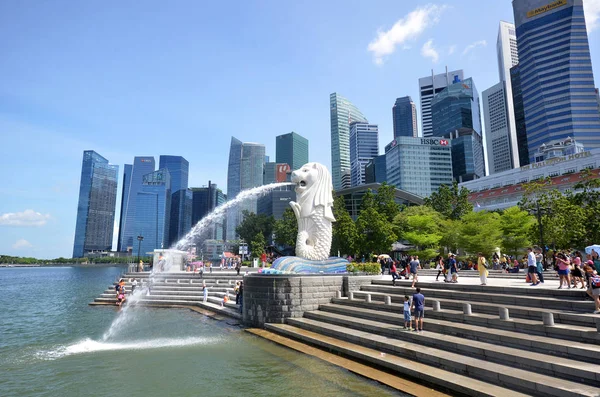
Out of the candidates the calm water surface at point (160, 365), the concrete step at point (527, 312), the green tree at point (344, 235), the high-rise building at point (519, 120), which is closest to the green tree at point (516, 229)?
the green tree at point (344, 235)

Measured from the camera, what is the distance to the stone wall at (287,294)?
672 inches

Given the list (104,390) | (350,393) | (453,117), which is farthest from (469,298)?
(453,117)

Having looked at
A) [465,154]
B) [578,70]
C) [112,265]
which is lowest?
[112,265]

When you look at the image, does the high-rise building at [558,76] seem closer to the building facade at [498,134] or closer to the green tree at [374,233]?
the building facade at [498,134]

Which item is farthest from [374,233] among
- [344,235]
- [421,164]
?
[421,164]

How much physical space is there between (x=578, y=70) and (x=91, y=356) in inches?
5888

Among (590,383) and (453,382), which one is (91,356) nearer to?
(453,382)

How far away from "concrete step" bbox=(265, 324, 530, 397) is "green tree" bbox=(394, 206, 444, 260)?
27648 millimetres

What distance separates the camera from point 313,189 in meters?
22.1

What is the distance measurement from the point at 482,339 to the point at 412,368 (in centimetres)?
233

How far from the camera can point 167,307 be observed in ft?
85.0

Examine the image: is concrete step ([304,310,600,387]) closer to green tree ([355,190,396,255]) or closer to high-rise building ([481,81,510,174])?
green tree ([355,190,396,255])

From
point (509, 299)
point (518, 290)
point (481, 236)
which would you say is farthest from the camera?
point (481, 236)

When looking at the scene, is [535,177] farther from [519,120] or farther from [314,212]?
[519,120]
